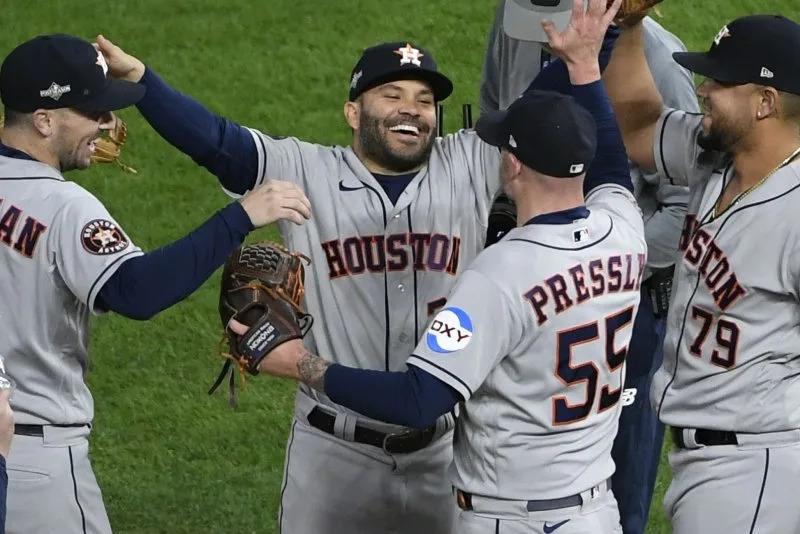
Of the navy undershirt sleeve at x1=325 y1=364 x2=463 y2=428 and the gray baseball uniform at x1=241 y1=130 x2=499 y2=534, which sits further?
the gray baseball uniform at x1=241 y1=130 x2=499 y2=534

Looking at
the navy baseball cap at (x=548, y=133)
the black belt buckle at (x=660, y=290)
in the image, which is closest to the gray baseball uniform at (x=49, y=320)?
the navy baseball cap at (x=548, y=133)

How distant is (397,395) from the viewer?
155 inches

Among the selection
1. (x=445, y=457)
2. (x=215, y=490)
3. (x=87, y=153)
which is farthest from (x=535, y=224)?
(x=215, y=490)

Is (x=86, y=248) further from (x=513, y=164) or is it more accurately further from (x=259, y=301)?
(x=513, y=164)

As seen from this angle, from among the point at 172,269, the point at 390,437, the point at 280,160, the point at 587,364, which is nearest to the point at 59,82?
the point at 172,269

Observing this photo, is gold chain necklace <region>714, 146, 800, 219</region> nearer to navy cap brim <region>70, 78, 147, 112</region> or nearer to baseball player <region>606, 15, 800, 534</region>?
baseball player <region>606, 15, 800, 534</region>

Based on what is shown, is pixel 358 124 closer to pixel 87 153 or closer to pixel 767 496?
pixel 87 153

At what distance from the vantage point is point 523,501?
4121 mm

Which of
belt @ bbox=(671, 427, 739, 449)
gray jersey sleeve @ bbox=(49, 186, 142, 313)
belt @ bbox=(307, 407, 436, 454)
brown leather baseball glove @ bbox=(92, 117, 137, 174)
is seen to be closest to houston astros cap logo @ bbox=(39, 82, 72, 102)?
gray jersey sleeve @ bbox=(49, 186, 142, 313)

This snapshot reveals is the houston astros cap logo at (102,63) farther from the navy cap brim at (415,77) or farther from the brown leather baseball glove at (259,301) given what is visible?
the navy cap brim at (415,77)

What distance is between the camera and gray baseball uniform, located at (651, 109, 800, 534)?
4.33 metres

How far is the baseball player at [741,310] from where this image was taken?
434 cm

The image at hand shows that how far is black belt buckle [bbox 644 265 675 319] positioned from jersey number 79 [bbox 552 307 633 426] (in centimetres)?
134

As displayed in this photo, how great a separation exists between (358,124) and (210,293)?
345 cm
